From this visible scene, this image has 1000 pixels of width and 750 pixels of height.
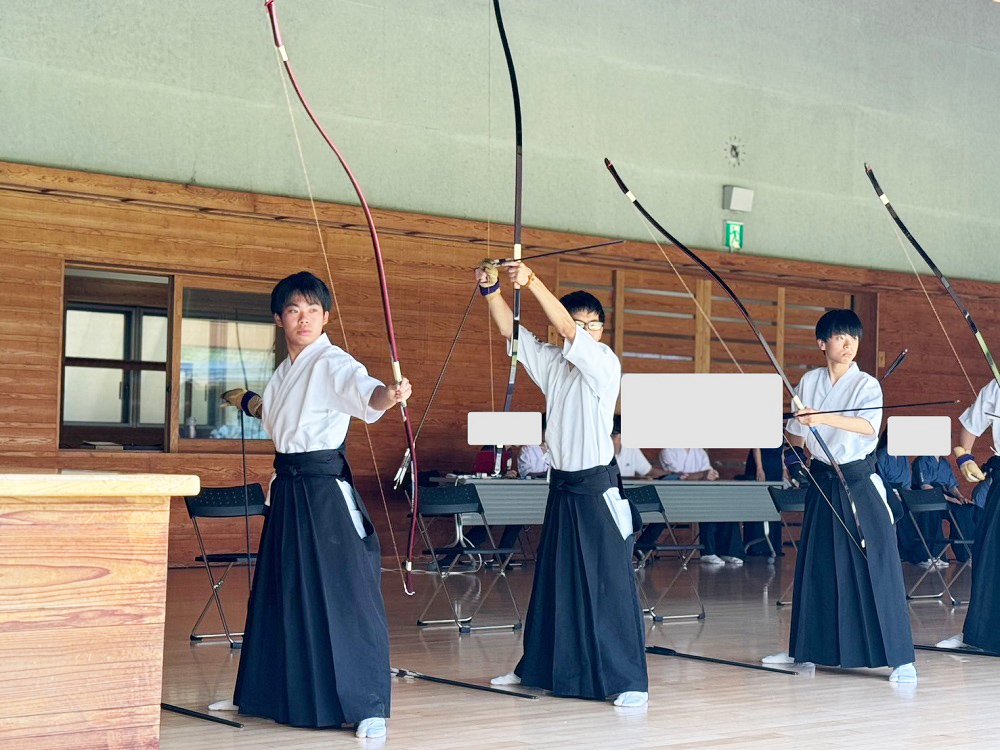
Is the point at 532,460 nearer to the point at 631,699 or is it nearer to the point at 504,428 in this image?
the point at 504,428

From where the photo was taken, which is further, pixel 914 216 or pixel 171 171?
pixel 914 216

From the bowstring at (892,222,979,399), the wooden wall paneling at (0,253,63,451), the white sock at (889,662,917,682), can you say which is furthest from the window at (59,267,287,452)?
the bowstring at (892,222,979,399)

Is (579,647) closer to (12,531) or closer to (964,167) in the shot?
(12,531)

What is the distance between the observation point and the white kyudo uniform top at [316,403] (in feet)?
10.6

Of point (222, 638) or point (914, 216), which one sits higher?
point (914, 216)

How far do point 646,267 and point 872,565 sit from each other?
4.58 meters

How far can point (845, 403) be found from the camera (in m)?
4.23

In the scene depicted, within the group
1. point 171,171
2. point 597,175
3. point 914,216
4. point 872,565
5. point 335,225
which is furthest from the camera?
point 914,216

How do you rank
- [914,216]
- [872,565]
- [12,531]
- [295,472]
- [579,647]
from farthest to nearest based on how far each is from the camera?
[914,216] < [872,565] < [579,647] < [295,472] < [12,531]

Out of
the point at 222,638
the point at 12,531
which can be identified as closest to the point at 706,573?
the point at 222,638

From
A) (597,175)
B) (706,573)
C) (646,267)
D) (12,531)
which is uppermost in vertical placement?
(597,175)

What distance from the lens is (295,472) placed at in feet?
10.9

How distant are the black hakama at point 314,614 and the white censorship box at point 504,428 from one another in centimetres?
78

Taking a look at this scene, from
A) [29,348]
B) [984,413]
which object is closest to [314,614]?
[984,413]
